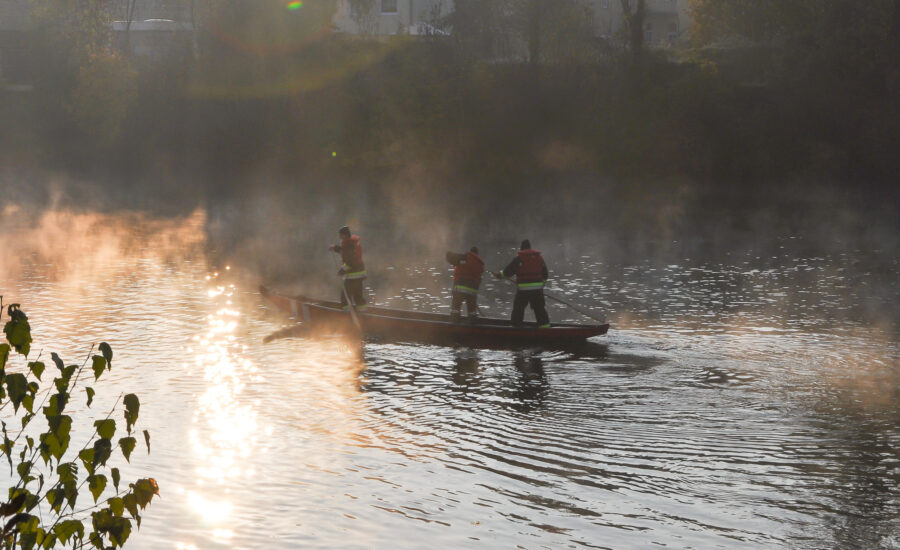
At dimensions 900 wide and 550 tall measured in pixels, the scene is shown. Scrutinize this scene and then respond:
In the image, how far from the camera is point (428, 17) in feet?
242

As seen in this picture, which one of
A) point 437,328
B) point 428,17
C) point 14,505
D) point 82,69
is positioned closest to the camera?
point 14,505

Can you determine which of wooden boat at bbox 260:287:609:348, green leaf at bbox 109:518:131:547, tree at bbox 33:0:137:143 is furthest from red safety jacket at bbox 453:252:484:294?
tree at bbox 33:0:137:143

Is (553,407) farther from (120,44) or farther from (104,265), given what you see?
(120,44)

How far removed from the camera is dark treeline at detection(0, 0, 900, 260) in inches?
2344

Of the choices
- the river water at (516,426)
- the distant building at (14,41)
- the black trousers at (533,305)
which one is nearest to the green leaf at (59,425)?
the river water at (516,426)

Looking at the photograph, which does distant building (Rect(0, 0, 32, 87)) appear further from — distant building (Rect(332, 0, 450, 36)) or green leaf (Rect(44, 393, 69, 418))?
green leaf (Rect(44, 393, 69, 418))

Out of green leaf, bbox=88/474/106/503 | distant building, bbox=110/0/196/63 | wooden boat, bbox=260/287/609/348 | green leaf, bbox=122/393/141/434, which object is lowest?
wooden boat, bbox=260/287/609/348

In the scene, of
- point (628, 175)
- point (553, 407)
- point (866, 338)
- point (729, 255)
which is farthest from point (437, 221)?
point (553, 407)

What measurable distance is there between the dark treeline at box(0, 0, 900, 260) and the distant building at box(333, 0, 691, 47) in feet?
7.40

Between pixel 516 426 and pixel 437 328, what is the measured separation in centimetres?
613

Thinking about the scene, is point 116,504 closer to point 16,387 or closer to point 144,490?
point 144,490

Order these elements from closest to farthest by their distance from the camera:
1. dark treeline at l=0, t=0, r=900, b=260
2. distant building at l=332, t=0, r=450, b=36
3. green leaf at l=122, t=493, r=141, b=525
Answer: green leaf at l=122, t=493, r=141, b=525 < dark treeline at l=0, t=0, r=900, b=260 < distant building at l=332, t=0, r=450, b=36

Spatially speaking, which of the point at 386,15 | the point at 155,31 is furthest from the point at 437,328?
the point at 155,31

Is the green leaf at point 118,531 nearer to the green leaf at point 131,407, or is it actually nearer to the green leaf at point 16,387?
the green leaf at point 131,407
